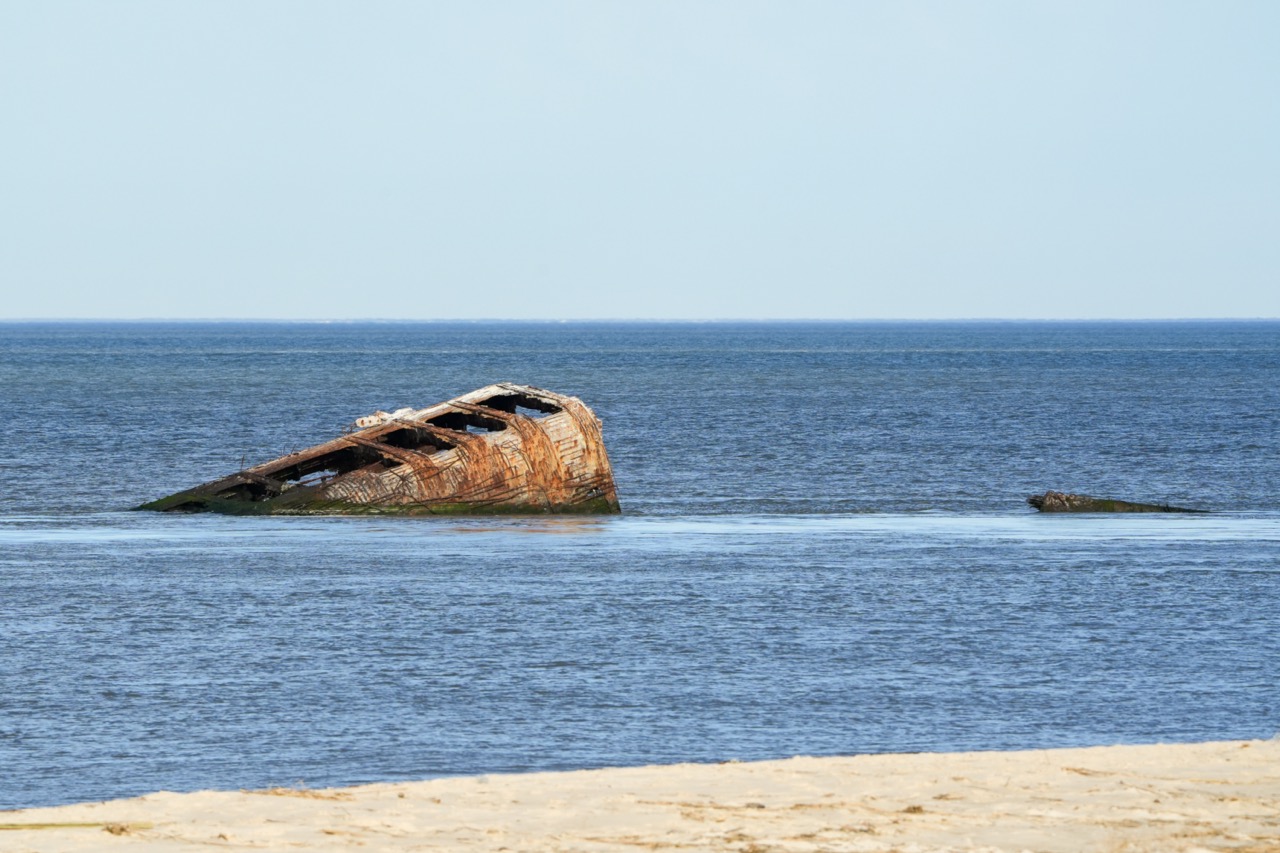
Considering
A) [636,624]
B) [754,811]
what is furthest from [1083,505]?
[754,811]

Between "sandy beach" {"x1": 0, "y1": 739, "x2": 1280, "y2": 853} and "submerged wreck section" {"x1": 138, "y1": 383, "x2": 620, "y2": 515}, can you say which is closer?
"sandy beach" {"x1": 0, "y1": 739, "x2": 1280, "y2": 853}

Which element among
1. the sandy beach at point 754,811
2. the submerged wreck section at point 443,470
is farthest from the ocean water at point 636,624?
the sandy beach at point 754,811

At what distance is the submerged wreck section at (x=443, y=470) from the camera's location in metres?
36.2

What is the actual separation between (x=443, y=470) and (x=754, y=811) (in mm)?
24940

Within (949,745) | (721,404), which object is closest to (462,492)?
(949,745)

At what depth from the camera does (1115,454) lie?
5822 centimetres

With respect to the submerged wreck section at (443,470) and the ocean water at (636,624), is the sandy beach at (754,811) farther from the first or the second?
the submerged wreck section at (443,470)

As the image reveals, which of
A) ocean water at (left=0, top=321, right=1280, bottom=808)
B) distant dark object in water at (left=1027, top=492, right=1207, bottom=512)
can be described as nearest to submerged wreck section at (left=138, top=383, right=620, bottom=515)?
ocean water at (left=0, top=321, right=1280, bottom=808)

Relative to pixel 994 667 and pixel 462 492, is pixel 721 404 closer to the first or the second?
pixel 462 492

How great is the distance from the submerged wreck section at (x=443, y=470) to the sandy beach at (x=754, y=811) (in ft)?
74.8

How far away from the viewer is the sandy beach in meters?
11.1

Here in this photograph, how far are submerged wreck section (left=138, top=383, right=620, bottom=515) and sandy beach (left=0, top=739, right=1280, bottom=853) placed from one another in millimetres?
22814

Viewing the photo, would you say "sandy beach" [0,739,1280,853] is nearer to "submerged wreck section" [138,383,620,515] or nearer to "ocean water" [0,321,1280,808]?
"ocean water" [0,321,1280,808]

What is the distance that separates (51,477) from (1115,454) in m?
32.5
